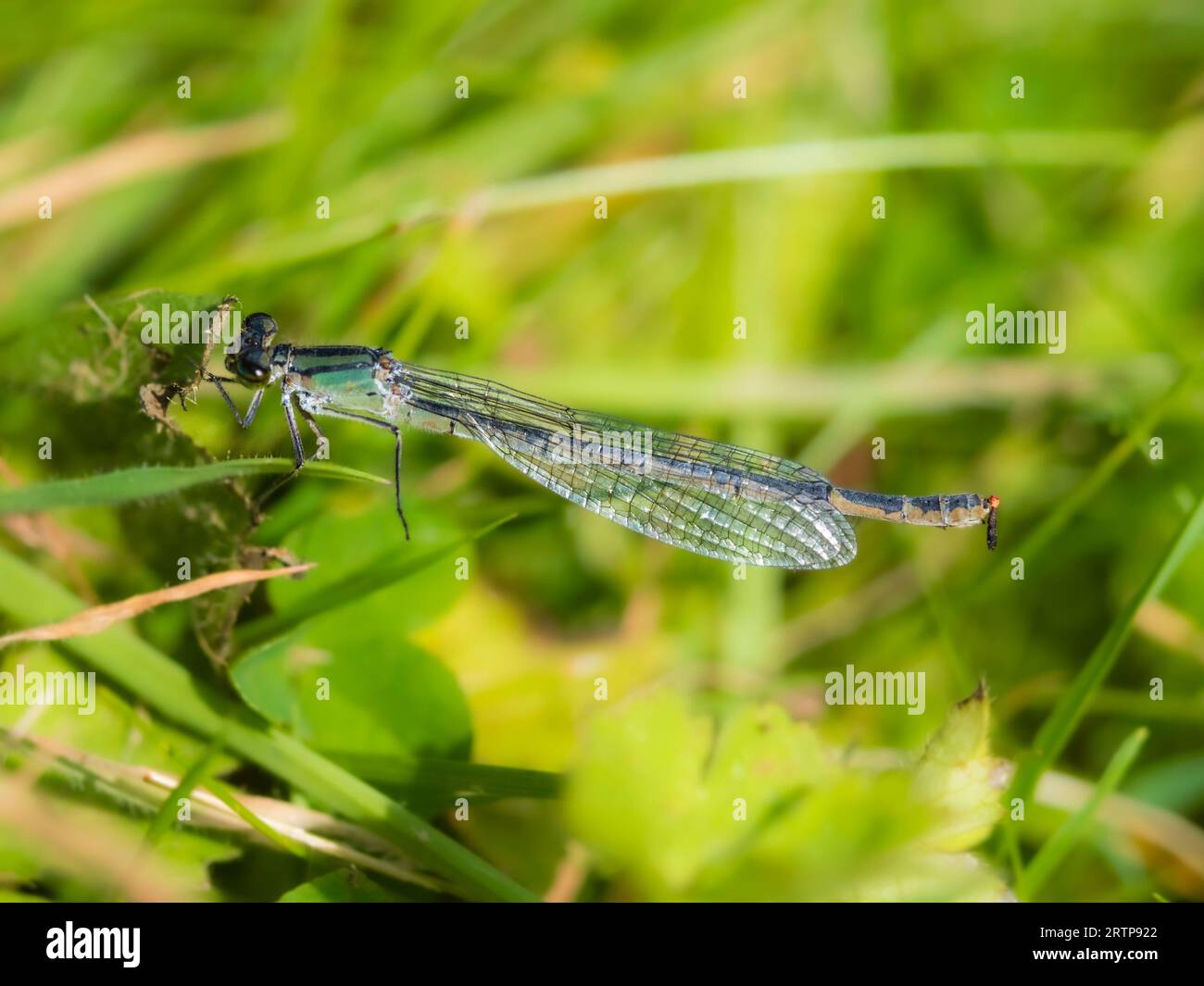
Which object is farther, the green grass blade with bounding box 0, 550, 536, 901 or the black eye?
the black eye

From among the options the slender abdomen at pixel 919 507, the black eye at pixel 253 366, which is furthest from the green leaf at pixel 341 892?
the slender abdomen at pixel 919 507

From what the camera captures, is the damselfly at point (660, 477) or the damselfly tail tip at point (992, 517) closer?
the damselfly tail tip at point (992, 517)

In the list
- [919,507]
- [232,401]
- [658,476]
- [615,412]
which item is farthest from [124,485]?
[919,507]

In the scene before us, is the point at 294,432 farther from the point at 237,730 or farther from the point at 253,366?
the point at 237,730

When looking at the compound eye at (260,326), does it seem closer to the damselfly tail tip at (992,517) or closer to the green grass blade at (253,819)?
the green grass blade at (253,819)

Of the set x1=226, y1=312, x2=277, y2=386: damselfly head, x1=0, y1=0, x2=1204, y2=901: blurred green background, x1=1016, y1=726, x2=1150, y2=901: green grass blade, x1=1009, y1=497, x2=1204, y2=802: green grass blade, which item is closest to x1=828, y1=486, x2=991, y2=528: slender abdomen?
x1=0, y1=0, x2=1204, y2=901: blurred green background

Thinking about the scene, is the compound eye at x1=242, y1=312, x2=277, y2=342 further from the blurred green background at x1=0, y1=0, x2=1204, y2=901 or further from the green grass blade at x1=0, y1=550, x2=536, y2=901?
the green grass blade at x1=0, y1=550, x2=536, y2=901
